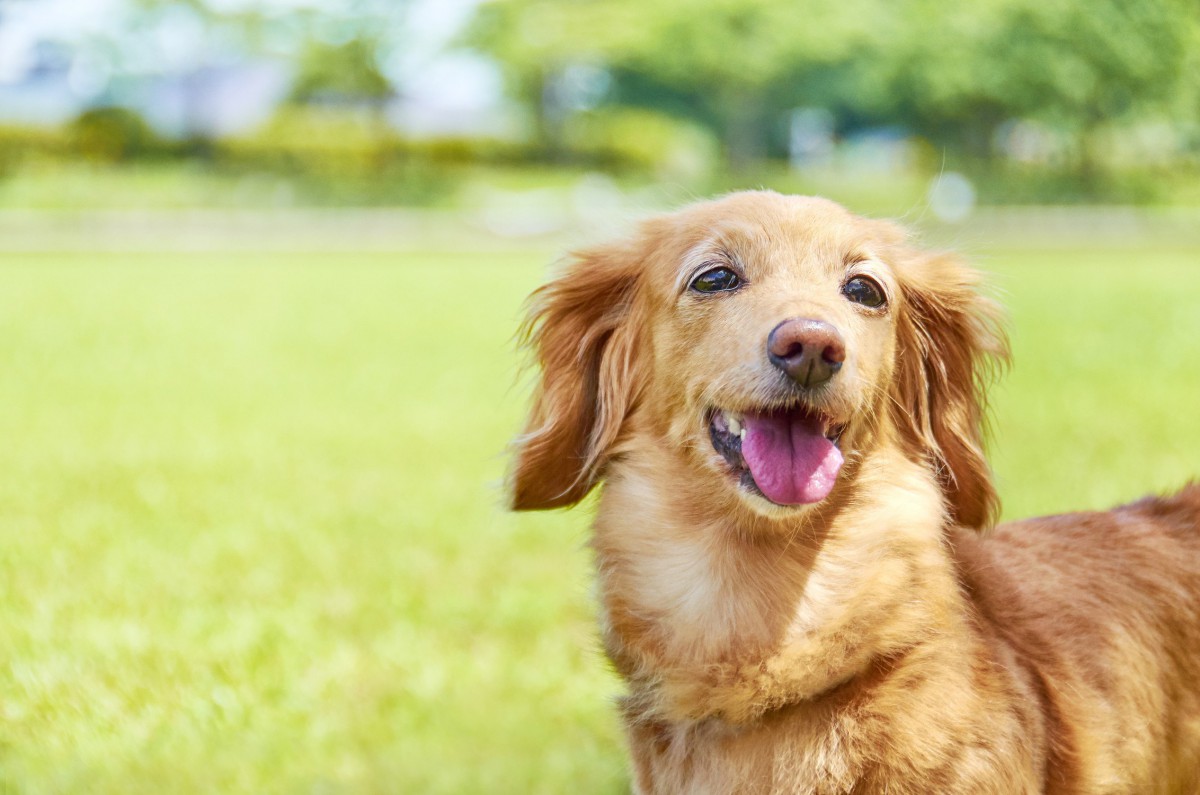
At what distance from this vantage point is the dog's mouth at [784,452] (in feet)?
9.20

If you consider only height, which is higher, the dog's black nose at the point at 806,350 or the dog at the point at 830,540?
the dog's black nose at the point at 806,350

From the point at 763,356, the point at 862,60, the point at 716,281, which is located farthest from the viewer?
the point at 862,60

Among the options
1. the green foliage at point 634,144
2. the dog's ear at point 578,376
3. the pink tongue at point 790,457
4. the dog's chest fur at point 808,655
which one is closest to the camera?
the dog's chest fur at point 808,655

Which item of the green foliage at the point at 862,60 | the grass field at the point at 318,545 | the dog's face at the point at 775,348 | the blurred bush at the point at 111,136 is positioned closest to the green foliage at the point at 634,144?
the green foliage at the point at 862,60

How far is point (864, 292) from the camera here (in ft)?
10.4

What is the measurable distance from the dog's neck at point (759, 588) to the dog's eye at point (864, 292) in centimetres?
40

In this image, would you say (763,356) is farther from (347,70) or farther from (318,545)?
(347,70)

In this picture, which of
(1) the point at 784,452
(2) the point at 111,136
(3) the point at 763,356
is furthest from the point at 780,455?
(2) the point at 111,136

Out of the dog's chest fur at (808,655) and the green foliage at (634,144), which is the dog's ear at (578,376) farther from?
the green foliage at (634,144)

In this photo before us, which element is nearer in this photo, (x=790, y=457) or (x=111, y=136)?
(x=790, y=457)

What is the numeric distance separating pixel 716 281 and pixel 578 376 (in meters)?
0.49

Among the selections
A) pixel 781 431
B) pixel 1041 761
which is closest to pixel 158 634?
pixel 781 431

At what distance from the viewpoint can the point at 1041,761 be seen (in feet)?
9.14

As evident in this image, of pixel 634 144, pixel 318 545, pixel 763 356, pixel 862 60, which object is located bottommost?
pixel 634 144
